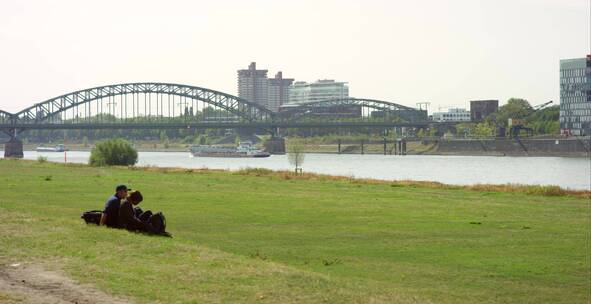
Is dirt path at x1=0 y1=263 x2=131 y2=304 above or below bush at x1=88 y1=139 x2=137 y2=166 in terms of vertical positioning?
below

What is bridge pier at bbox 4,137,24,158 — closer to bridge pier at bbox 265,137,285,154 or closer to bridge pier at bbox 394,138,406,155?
bridge pier at bbox 265,137,285,154

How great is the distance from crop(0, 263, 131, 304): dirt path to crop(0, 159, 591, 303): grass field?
0.81 feet

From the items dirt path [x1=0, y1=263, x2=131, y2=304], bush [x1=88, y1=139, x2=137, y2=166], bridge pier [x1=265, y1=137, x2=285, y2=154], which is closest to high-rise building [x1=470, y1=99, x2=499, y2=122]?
bridge pier [x1=265, y1=137, x2=285, y2=154]

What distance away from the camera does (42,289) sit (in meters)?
9.51

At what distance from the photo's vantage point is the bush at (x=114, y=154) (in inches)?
2263

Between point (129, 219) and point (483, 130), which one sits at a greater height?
point (483, 130)

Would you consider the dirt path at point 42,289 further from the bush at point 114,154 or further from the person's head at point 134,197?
the bush at point 114,154

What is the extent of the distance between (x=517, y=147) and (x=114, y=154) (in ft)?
265

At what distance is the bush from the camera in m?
57.5

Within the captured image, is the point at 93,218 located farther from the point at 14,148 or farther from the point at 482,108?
the point at 482,108

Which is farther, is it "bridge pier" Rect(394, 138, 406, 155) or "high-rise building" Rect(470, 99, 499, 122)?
"high-rise building" Rect(470, 99, 499, 122)

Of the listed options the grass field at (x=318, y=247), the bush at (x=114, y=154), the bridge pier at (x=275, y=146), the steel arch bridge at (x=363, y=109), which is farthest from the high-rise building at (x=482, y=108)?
the grass field at (x=318, y=247)

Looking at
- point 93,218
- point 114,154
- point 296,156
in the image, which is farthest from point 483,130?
point 93,218

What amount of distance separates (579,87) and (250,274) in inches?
5367
